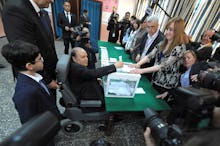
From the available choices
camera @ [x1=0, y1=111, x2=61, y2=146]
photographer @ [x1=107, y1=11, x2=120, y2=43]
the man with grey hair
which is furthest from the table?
photographer @ [x1=107, y1=11, x2=120, y2=43]

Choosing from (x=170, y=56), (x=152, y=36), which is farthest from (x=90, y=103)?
(x=152, y=36)

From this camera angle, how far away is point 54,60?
1.46 m

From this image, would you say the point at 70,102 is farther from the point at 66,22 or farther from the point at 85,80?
the point at 66,22

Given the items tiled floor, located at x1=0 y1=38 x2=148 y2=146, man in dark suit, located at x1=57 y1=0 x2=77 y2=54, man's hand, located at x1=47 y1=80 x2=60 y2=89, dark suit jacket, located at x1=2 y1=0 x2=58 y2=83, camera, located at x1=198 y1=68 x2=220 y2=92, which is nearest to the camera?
camera, located at x1=198 y1=68 x2=220 y2=92

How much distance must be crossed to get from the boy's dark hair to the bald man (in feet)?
1.87

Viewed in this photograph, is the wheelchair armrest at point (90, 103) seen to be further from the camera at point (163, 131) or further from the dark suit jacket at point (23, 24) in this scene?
the camera at point (163, 131)

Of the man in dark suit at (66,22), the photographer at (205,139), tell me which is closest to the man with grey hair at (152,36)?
the photographer at (205,139)

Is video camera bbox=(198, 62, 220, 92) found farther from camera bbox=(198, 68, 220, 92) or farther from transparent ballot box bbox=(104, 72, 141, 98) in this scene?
transparent ballot box bbox=(104, 72, 141, 98)

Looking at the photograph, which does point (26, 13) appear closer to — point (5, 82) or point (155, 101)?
point (155, 101)

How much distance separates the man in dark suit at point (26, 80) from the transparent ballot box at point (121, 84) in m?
0.63

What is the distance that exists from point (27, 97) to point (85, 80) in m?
0.75

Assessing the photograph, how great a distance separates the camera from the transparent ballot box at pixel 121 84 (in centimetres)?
143

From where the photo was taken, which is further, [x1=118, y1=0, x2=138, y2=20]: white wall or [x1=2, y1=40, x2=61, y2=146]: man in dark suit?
[x1=118, y1=0, x2=138, y2=20]: white wall

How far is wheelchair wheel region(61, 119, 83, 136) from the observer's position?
1.83 metres
